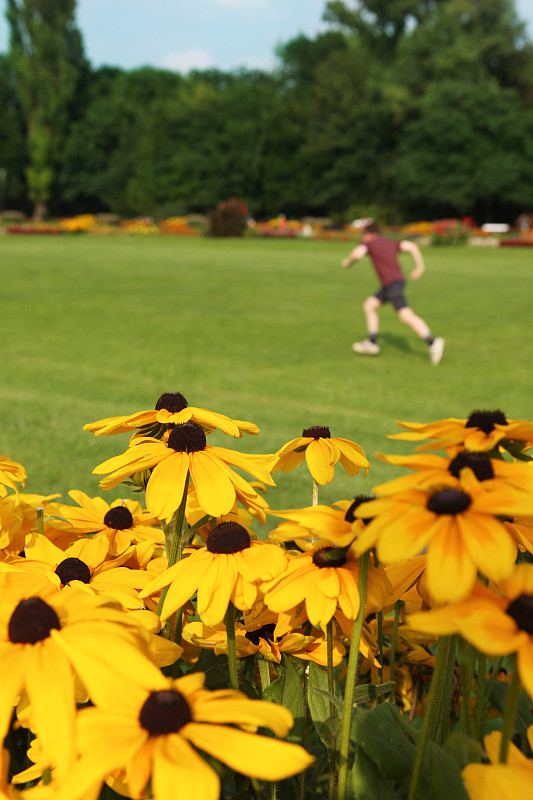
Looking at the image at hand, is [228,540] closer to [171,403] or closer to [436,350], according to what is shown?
[171,403]

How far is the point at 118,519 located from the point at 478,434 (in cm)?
89

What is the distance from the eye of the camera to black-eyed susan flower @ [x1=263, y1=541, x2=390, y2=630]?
42.9 inches

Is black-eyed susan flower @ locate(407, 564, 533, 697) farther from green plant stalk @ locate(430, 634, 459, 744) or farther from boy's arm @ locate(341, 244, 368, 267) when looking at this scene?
boy's arm @ locate(341, 244, 368, 267)

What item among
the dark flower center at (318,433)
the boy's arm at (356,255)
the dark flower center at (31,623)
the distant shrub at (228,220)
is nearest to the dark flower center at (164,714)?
the dark flower center at (31,623)

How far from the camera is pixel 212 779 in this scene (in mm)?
704

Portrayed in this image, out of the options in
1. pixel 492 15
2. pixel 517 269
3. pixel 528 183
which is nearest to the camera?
pixel 517 269

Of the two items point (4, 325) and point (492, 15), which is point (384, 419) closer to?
point (4, 325)

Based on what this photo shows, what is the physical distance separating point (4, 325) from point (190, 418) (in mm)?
12193

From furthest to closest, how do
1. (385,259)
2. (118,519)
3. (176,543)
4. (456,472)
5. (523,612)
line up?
(385,259) < (118,519) < (176,543) < (456,472) < (523,612)

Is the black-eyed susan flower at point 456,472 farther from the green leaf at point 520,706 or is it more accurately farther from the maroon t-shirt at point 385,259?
the maroon t-shirt at point 385,259

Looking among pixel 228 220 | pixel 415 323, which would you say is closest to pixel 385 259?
pixel 415 323

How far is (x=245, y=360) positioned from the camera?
1033 centimetres

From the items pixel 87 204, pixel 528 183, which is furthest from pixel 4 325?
pixel 87 204

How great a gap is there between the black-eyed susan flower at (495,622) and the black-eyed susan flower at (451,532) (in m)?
0.02
